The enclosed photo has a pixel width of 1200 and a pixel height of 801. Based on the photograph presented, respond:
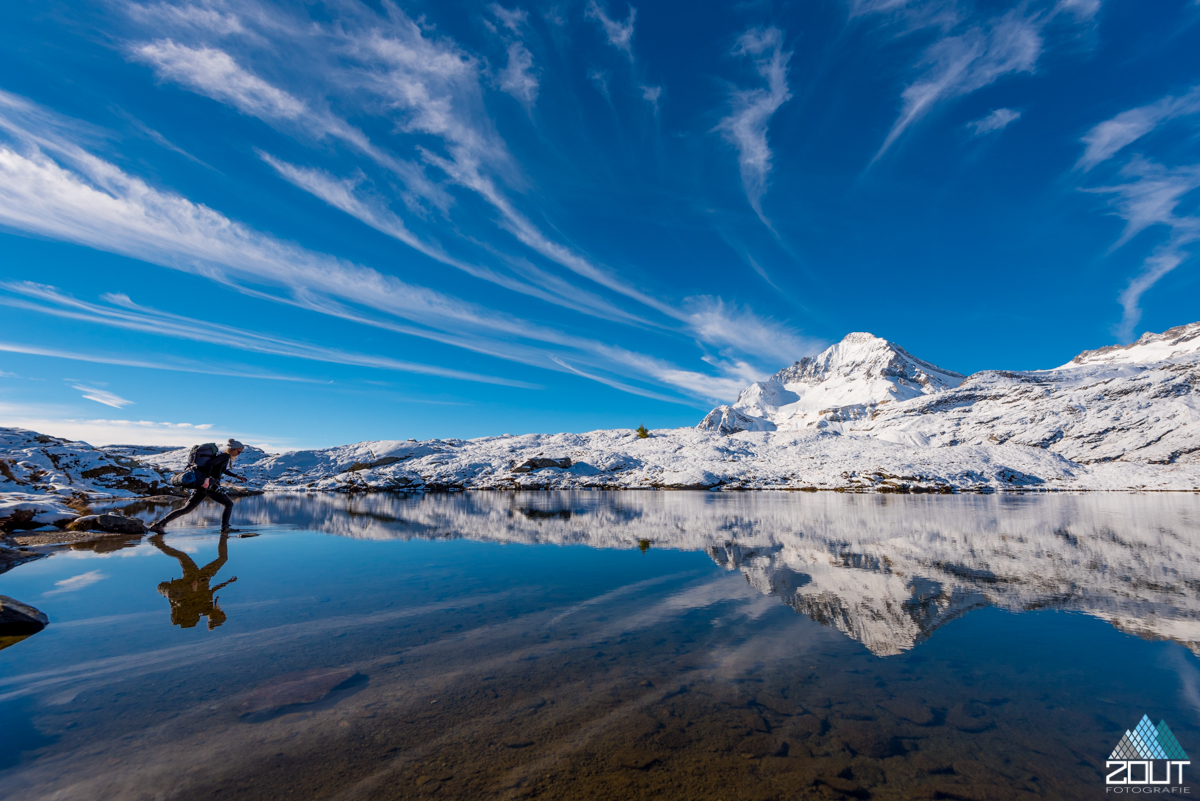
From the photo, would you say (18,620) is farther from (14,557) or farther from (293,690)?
(14,557)

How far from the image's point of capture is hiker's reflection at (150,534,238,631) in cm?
774

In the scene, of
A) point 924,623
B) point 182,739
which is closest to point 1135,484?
point 924,623

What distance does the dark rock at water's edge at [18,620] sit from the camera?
22.2 feet

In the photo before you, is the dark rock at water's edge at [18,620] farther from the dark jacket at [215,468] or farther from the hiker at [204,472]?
the dark jacket at [215,468]

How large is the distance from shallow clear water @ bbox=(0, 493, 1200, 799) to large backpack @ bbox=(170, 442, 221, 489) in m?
5.17

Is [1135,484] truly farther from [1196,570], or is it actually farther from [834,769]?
[834,769]

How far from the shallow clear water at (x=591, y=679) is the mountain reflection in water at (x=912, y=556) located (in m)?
0.13

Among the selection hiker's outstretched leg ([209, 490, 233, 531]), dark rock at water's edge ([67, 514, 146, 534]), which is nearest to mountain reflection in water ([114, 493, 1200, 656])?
→ hiker's outstretched leg ([209, 490, 233, 531])

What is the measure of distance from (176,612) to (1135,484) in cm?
9959

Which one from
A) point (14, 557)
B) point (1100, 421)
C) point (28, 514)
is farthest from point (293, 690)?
point (1100, 421)

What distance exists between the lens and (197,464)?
17.4 m

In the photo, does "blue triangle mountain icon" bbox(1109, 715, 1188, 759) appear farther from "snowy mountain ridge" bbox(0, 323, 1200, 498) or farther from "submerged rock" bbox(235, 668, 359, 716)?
"snowy mountain ridge" bbox(0, 323, 1200, 498)

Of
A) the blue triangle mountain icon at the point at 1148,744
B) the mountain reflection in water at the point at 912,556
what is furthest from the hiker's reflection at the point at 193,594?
the blue triangle mountain icon at the point at 1148,744

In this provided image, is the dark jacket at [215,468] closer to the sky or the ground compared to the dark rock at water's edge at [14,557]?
closer to the sky
